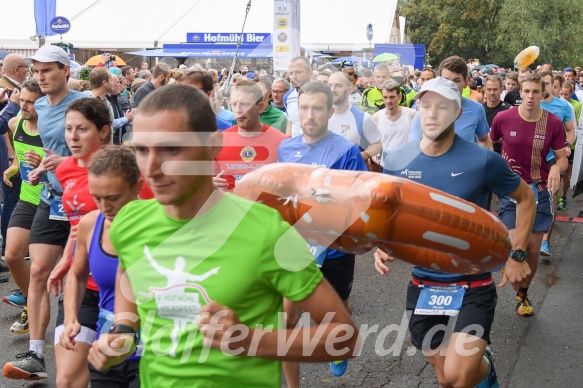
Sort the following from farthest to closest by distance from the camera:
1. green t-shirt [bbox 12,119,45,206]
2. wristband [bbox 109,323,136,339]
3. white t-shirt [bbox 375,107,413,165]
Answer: white t-shirt [bbox 375,107,413,165] < green t-shirt [bbox 12,119,45,206] < wristband [bbox 109,323,136,339]

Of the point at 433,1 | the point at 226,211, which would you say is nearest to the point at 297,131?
the point at 226,211

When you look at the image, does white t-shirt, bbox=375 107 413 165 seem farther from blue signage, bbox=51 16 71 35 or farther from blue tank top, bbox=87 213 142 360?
blue signage, bbox=51 16 71 35

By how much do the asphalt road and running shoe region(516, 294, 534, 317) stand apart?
6cm

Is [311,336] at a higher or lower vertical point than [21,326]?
higher

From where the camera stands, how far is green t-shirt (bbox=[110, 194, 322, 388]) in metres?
2.26

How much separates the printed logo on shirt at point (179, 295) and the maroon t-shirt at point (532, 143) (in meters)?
5.56

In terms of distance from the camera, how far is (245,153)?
5785mm

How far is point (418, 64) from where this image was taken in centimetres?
2750

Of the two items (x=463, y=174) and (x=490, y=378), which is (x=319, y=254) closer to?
(x=463, y=174)

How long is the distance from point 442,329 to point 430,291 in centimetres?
22

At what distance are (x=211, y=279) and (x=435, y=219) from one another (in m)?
1.09

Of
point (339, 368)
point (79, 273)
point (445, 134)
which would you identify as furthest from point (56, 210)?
point (445, 134)

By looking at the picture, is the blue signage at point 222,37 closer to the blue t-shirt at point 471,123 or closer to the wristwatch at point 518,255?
the blue t-shirt at point 471,123

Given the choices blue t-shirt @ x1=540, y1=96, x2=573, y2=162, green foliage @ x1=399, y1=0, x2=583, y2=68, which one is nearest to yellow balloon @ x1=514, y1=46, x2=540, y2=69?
blue t-shirt @ x1=540, y1=96, x2=573, y2=162
